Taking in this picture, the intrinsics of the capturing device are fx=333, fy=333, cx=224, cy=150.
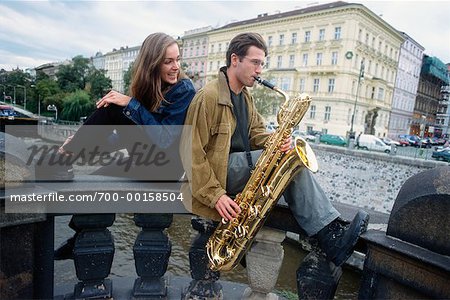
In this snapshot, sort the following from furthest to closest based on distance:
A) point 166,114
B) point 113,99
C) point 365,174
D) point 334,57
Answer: point 334,57, point 365,174, point 166,114, point 113,99

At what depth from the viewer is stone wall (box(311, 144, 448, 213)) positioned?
19.2 m

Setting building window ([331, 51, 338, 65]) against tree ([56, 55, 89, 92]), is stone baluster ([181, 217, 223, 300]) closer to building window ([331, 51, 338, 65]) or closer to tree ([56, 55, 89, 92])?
building window ([331, 51, 338, 65])

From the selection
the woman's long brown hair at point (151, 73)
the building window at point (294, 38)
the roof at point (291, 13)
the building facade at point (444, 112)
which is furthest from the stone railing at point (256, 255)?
the building facade at point (444, 112)

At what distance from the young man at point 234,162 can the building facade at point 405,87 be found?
53073mm

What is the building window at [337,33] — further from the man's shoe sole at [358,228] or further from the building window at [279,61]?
the man's shoe sole at [358,228]

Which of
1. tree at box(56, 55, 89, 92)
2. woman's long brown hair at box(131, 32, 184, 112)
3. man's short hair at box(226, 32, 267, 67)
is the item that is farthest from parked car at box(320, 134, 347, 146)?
tree at box(56, 55, 89, 92)

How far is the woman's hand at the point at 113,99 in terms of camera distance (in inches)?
84.0

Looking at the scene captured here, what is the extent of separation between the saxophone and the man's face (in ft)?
1.82

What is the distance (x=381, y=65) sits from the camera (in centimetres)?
4625

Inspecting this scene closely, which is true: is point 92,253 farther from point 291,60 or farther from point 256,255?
point 291,60

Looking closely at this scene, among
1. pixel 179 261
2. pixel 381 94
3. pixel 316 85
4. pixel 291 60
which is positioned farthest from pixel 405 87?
pixel 179 261

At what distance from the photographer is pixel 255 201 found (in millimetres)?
2096

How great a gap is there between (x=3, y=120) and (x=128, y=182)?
1.44 meters

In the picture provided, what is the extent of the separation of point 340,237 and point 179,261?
33.1ft
